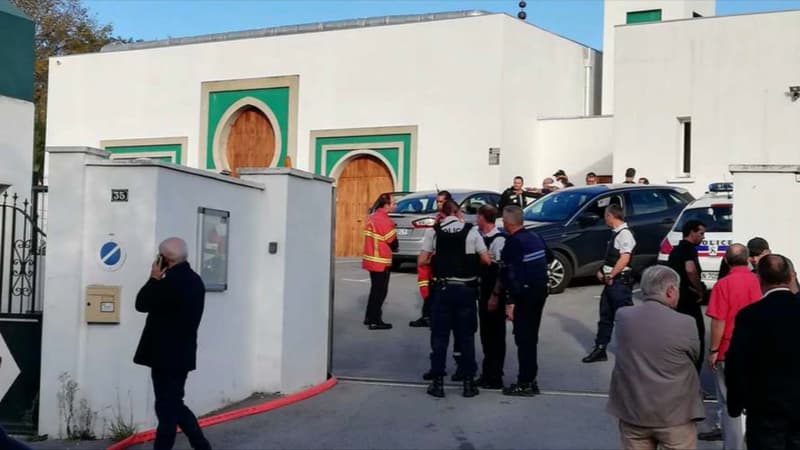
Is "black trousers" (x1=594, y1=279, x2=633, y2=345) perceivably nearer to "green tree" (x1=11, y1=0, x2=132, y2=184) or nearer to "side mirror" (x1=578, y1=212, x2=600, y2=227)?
"side mirror" (x1=578, y1=212, x2=600, y2=227)

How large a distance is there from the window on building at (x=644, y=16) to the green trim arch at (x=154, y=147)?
45.6 feet

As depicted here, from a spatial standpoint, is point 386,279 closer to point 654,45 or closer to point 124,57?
point 654,45

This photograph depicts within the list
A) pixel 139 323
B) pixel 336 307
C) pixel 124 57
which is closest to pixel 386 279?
pixel 336 307

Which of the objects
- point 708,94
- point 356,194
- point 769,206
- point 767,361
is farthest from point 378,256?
point 356,194

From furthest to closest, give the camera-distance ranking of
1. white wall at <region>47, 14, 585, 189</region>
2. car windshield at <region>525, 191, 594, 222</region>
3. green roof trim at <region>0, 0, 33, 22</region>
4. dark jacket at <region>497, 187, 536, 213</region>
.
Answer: white wall at <region>47, 14, 585, 189</region> → dark jacket at <region>497, 187, 536, 213</region> → car windshield at <region>525, 191, 594, 222</region> → green roof trim at <region>0, 0, 33, 22</region>

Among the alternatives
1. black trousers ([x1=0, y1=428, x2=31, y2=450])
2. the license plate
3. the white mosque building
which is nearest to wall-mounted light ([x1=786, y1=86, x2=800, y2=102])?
the white mosque building

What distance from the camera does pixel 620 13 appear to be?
33438mm

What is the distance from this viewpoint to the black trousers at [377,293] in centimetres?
1468

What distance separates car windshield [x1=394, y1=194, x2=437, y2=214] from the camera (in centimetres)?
2041

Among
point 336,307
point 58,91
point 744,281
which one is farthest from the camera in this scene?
point 58,91

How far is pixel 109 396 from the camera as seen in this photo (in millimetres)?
9070

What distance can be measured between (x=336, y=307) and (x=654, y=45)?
38.8 feet

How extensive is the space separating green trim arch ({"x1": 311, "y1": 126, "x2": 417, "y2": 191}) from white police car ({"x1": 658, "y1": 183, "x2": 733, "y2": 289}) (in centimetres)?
1248

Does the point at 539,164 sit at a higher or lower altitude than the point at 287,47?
lower
